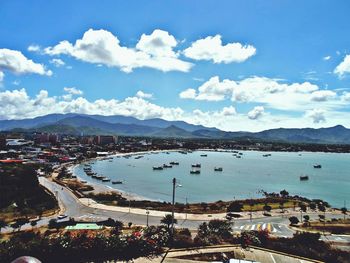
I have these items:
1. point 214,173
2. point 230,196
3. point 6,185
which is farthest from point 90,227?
point 214,173

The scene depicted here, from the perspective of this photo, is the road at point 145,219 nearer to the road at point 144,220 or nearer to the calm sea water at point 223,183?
the road at point 144,220

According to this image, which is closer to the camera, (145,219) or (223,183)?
(145,219)

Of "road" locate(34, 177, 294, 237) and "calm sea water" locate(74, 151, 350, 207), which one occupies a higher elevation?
"road" locate(34, 177, 294, 237)

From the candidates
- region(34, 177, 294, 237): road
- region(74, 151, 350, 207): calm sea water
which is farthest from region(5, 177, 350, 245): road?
region(74, 151, 350, 207): calm sea water

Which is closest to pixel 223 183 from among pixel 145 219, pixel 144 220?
pixel 145 219

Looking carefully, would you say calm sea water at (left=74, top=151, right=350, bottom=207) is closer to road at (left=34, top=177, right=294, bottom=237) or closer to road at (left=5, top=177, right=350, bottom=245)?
road at (left=5, top=177, right=350, bottom=245)

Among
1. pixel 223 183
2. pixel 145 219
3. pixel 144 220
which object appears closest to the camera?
pixel 144 220

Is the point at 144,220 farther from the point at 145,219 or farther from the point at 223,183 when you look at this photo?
the point at 223,183

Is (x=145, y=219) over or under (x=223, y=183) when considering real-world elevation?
over

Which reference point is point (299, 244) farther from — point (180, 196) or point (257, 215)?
point (180, 196)

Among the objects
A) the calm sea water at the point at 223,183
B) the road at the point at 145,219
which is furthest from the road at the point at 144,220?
the calm sea water at the point at 223,183

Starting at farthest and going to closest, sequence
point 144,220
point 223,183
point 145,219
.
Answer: point 223,183 → point 145,219 → point 144,220
